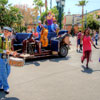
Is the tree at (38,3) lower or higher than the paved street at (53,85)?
higher

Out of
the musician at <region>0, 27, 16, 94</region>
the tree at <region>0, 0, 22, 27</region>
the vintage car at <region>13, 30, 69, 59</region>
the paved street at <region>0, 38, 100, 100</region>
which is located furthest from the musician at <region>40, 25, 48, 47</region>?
the tree at <region>0, 0, 22, 27</region>

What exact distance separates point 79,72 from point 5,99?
11.5 ft

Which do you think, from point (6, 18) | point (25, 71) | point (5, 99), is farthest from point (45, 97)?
point (6, 18)

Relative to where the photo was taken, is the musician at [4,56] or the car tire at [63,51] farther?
the car tire at [63,51]

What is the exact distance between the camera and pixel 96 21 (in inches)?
2085

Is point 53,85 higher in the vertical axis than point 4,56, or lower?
lower

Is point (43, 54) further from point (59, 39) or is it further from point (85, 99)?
point (85, 99)

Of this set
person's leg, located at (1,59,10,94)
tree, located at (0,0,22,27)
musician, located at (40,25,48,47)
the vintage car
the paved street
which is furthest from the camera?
tree, located at (0,0,22,27)

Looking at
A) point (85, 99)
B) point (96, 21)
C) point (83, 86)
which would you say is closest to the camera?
point (85, 99)

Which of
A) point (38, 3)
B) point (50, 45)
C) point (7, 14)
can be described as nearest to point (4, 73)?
point (50, 45)

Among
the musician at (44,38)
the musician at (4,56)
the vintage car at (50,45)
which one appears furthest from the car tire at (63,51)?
the musician at (4,56)

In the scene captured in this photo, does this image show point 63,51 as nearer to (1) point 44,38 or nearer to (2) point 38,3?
(1) point 44,38

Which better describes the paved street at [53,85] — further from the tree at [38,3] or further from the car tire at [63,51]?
the tree at [38,3]

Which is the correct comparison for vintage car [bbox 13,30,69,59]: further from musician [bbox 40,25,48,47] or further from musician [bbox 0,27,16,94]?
musician [bbox 0,27,16,94]
